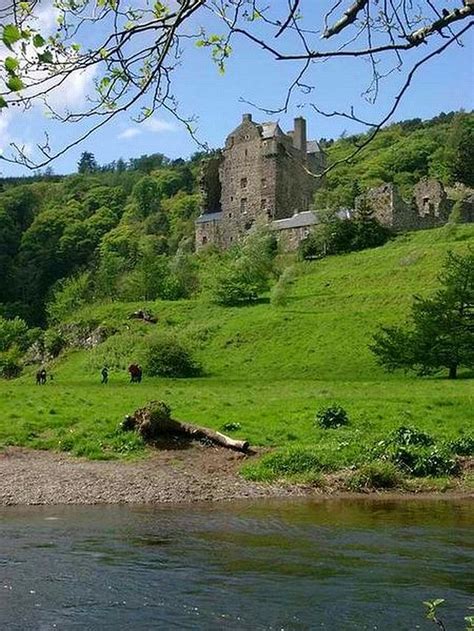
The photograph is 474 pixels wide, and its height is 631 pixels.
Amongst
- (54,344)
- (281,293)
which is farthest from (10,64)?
(54,344)

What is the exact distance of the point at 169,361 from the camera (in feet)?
176

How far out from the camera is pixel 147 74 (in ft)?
19.1

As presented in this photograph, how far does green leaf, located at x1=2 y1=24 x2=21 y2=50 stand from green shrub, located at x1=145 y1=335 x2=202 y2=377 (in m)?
48.9

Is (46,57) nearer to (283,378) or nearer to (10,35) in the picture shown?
(10,35)

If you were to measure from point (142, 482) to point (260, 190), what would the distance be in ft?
286

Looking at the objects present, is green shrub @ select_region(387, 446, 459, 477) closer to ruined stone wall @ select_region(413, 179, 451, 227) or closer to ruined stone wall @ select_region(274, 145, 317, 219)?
ruined stone wall @ select_region(413, 179, 451, 227)

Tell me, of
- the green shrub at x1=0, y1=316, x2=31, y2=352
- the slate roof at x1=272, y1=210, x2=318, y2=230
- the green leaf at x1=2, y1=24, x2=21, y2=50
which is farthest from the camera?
the slate roof at x1=272, y1=210, x2=318, y2=230

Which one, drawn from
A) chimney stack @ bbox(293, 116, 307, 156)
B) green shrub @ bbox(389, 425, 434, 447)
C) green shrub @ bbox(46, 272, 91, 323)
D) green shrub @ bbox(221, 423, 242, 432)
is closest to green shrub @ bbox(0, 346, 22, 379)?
green shrub @ bbox(46, 272, 91, 323)

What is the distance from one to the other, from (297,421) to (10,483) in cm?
1185

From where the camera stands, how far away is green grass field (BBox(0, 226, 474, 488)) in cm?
2914

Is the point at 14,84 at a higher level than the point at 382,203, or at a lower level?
lower

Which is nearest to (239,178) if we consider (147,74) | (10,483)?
(10,483)

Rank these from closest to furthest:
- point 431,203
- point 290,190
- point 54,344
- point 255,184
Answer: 1. point 54,344
2. point 431,203
3. point 255,184
4. point 290,190

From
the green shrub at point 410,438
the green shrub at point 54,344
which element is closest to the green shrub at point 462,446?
the green shrub at point 410,438
